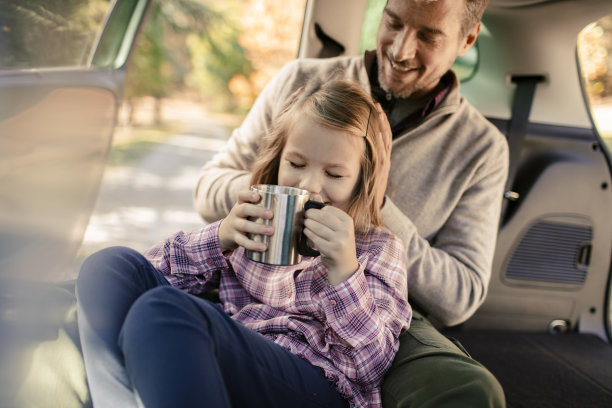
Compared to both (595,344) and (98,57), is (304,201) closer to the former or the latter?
(98,57)

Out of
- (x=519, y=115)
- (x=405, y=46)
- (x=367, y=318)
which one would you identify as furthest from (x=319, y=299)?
(x=519, y=115)

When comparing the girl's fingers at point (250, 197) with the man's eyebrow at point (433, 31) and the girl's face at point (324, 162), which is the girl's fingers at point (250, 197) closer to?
the girl's face at point (324, 162)

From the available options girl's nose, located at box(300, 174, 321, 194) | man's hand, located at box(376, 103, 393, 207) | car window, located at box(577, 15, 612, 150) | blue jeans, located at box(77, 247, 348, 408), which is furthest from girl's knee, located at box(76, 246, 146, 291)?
car window, located at box(577, 15, 612, 150)

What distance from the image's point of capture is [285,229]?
0.82m

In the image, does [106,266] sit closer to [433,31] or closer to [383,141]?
[383,141]

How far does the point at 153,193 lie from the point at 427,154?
2.35 ft

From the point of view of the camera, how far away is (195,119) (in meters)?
1.32

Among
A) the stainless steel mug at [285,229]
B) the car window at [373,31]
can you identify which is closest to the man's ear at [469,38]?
the car window at [373,31]

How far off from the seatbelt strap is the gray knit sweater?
0.40m

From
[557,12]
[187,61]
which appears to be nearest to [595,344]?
[557,12]

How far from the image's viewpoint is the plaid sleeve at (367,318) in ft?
2.83

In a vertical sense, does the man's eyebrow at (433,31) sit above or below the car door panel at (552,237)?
above

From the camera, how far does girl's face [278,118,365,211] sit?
3.25ft

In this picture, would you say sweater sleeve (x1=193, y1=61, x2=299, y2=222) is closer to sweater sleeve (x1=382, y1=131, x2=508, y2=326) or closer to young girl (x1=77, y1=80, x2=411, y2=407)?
young girl (x1=77, y1=80, x2=411, y2=407)
